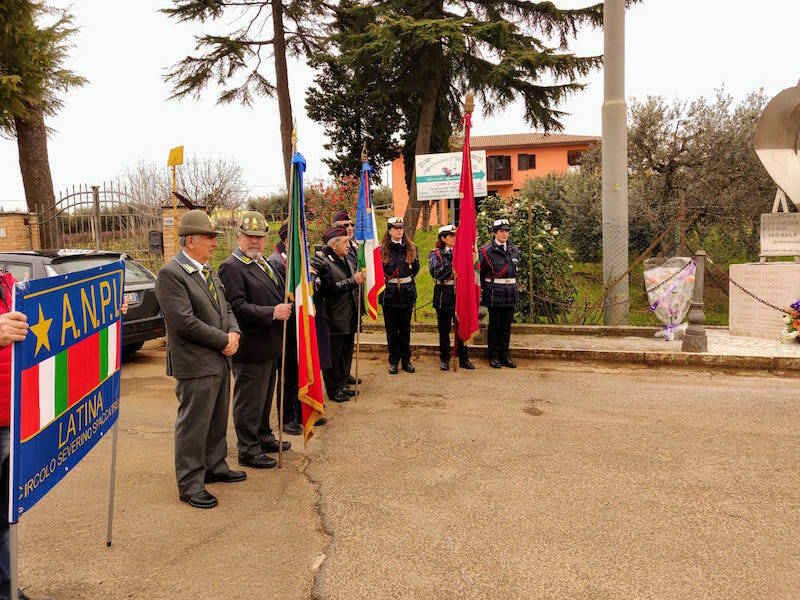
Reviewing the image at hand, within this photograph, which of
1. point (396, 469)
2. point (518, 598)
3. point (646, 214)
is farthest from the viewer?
point (646, 214)

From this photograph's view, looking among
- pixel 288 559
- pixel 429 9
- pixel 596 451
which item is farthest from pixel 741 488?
pixel 429 9

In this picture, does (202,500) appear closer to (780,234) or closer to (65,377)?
(65,377)

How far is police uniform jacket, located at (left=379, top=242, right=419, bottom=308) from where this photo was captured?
777cm

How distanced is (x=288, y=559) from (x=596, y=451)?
2.78m

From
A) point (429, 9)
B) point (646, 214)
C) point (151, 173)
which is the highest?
point (429, 9)

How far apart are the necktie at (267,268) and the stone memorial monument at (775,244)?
8225mm

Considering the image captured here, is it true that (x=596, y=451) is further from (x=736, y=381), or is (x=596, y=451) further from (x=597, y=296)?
(x=597, y=296)

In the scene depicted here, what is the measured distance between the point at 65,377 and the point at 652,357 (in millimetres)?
7477

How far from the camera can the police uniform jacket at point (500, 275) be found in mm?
8195

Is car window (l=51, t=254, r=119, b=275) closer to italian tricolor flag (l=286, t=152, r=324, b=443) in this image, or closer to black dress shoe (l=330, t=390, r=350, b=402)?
black dress shoe (l=330, t=390, r=350, b=402)

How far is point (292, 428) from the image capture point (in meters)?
5.68

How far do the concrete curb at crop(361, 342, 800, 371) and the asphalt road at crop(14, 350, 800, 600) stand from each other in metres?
1.77

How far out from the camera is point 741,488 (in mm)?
4164

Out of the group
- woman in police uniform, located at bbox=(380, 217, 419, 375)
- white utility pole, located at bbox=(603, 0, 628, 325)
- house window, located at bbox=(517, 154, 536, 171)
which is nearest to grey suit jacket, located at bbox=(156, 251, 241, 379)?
woman in police uniform, located at bbox=(380, 217, 419, 375)
